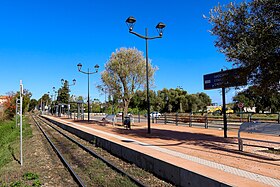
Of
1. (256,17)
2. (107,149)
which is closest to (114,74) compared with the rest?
(107,149)

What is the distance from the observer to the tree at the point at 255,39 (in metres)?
8.74

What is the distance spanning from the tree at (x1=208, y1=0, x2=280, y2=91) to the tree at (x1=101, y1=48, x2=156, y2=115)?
15.4 metres

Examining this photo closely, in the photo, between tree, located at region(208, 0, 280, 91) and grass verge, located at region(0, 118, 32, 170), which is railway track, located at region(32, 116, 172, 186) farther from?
tree, located at region(208, 0, 280, 91)

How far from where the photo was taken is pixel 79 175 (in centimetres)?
856

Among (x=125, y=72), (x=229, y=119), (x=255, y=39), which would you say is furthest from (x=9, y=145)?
(x=229, y=119)

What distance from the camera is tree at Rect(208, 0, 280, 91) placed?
874 cm

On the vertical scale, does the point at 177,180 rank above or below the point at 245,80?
below

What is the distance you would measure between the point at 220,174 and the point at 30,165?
7281mm

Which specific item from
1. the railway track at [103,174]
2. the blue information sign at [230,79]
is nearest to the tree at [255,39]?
the blue information sign at [230,79]

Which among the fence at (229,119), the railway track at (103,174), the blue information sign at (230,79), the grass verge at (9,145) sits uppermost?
the blue information sign at (230,79)

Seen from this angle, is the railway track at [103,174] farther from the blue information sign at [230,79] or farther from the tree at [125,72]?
the tree at [125,72]

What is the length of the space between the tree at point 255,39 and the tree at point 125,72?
15442mm

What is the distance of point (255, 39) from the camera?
901 cm

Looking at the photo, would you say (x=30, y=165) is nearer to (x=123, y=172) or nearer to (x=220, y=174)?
(x=123, y=172)
